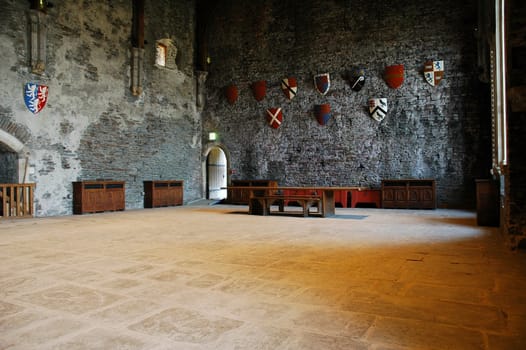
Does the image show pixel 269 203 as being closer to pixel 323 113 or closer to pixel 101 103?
pixel 323 113

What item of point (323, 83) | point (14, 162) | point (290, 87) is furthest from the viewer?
point (290, 87)

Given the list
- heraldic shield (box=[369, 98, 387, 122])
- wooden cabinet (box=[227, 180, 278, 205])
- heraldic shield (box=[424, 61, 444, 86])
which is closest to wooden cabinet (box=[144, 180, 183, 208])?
wooden cabinet (box=[227, 180, 278, 205])

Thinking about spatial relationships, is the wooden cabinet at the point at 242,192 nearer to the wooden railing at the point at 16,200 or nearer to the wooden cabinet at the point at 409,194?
the wooden cabinet at the point at 409,194

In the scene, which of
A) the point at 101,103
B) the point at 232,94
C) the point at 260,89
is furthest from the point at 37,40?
the point at 260,89

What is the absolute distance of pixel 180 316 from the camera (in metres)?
2.17

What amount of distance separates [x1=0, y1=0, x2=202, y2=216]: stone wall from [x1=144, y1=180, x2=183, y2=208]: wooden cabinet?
0.27 meters

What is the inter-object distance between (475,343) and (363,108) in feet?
32.1

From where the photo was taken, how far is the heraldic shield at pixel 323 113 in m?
11.4

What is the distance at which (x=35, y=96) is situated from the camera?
28.5ft

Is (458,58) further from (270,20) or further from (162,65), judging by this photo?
(162,65)

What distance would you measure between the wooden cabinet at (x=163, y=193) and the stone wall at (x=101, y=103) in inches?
10.7

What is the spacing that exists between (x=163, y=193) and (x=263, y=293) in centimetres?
920

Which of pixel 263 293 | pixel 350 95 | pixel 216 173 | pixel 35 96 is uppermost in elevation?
pixel 350 95

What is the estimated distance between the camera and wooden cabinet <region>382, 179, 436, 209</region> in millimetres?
9672
